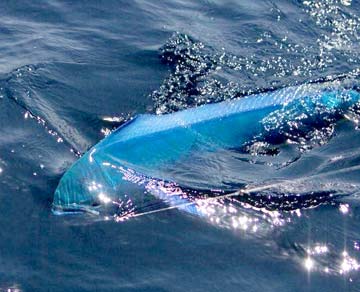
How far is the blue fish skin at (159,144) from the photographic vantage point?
12.9ft

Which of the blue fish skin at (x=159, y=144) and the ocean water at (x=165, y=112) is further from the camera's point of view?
the blue fish skin at (x=159, y=144)

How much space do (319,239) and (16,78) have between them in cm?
279

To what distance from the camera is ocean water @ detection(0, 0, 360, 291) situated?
3.48 m

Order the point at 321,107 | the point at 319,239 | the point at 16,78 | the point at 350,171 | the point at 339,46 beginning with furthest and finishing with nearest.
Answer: the point at 339,46, the point at 16,78, the point at 321,107, the point at 350,171, the point at 319,239

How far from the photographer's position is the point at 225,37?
19.9ft

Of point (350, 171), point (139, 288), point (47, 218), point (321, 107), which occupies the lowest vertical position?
point (139, 288)

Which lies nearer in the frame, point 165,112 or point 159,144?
point 159,144

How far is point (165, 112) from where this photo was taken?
191 inches

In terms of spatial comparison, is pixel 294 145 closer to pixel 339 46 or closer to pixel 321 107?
pixel 321 107

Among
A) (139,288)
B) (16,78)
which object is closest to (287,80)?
(16,78)

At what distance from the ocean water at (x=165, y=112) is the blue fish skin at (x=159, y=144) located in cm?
16

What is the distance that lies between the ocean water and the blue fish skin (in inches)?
→ 6.3

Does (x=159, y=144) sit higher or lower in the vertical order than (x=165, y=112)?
lower

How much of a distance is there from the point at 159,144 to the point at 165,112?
2.12 feet
